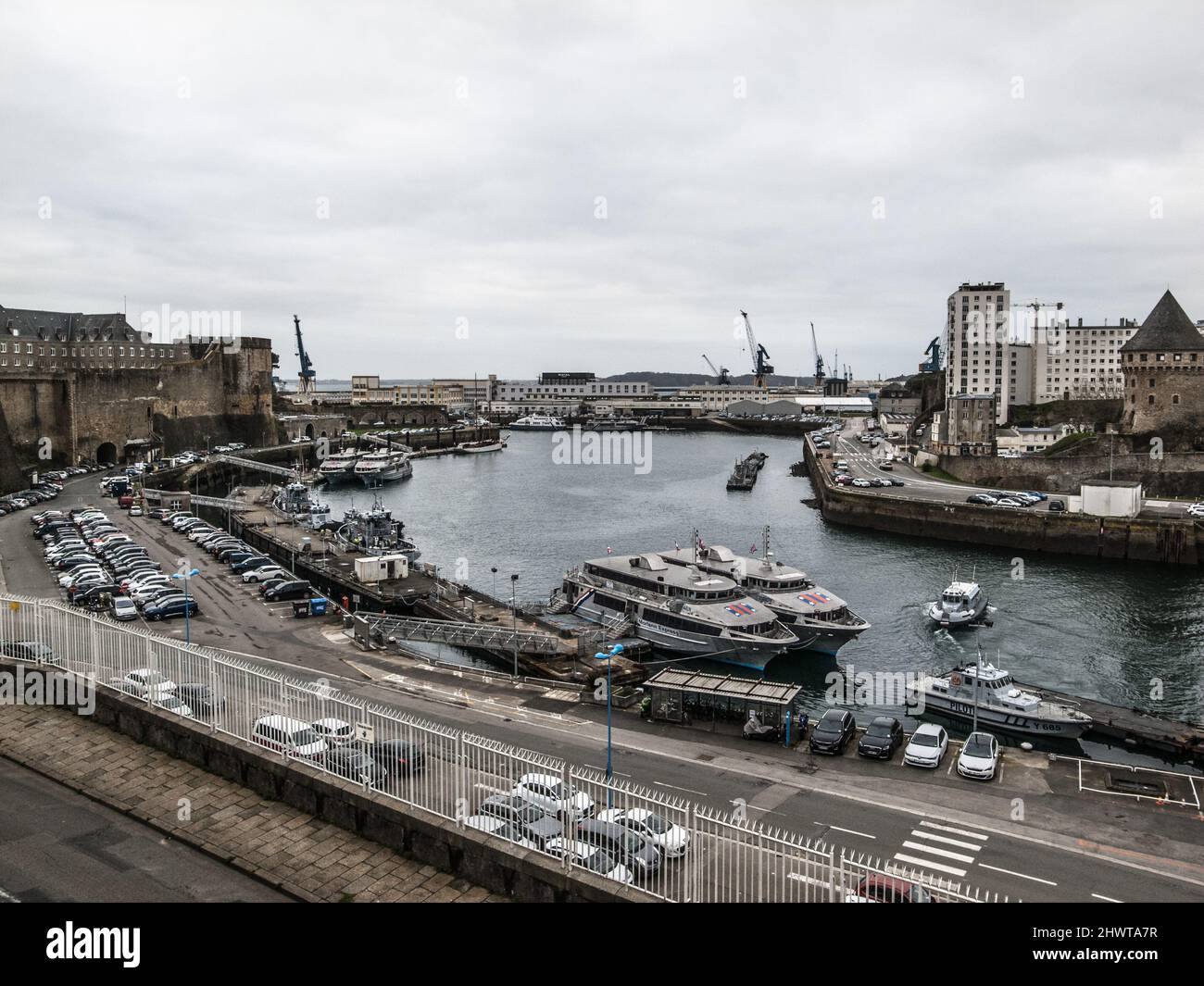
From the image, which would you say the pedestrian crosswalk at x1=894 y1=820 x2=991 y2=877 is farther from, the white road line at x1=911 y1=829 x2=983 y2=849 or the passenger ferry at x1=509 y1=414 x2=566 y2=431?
the passenger ferry at x1=509 y1=414 x2=566 y2=431

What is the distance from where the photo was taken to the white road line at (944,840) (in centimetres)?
1285

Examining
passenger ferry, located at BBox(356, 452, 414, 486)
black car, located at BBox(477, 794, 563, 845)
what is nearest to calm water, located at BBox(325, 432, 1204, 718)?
passenger ferry, located at BBox(356, 452, 414, 486)

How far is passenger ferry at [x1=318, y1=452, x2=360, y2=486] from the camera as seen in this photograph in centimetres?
7762

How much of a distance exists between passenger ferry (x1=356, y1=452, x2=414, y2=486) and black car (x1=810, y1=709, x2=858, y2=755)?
62.0 m

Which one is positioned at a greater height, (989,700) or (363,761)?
(363,761)

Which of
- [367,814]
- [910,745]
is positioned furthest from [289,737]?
[910,745]

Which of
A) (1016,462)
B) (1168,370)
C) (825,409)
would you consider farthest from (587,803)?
(825,409)

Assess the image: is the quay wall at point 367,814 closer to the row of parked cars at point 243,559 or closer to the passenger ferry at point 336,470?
the row of parked cars at point 243,559

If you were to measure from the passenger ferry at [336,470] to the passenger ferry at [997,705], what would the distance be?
62372 mm

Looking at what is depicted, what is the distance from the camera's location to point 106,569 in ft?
104

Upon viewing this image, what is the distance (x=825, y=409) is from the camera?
540ft

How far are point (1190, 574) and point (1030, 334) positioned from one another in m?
84.9

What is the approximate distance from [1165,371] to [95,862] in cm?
6586
